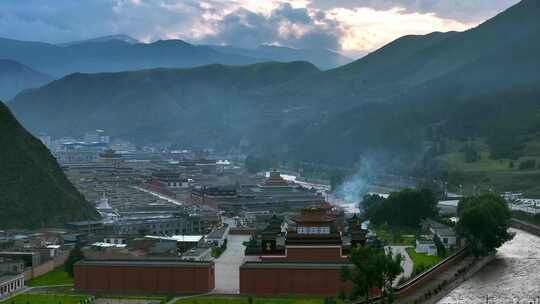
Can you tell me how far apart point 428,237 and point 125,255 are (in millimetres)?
18490

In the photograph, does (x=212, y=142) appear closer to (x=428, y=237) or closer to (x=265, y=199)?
(x=265, y=199)

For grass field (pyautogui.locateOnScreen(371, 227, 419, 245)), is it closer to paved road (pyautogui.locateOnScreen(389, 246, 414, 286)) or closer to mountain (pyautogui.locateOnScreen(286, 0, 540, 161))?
paved road (pyautogui.locateOnScreen(389, 246, 414, 286))

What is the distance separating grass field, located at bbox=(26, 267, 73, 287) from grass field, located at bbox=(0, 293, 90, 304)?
295 centimetres

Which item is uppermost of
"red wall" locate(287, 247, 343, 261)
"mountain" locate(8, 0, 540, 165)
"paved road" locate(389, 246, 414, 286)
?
"mountain" locate(8, 0, 540, 165)

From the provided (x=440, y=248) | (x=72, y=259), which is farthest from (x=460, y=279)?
(x=72, y=259)

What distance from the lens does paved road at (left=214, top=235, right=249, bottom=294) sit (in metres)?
36.9

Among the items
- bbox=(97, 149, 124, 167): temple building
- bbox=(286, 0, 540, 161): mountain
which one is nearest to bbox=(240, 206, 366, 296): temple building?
bbox=(97, 149, 124, 167): temple building

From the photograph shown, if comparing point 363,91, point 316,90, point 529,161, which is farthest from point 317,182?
point 316,90

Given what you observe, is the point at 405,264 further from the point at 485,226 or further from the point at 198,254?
the point at 198,254

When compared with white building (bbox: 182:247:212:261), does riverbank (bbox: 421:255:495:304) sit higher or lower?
lower

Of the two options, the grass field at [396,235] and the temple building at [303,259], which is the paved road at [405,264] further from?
the temple building at [303,259]

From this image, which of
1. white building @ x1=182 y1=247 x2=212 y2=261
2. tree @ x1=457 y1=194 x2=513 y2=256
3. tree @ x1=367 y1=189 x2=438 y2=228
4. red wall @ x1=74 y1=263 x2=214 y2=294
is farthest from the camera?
tree @ x1=367 y1=189 x2=438 y2=228

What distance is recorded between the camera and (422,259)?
1725 inches

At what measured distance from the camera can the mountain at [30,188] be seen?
54531 mm
